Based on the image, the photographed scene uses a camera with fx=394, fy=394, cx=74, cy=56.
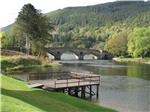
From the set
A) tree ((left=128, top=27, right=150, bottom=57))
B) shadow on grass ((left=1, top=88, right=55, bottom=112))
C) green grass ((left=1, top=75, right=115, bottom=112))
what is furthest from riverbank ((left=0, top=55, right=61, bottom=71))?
tree ((left=128, top=27, right=150, bottom=57))

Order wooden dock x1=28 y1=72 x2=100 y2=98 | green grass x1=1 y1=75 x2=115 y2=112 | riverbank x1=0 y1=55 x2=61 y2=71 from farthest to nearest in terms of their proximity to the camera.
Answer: riverbank x1=0 y1=55 x2=61 y2=71
wooden dock x1=28 y1=72 x2=100 y2=98
green grass x1=1 y1=75 x2=115 y2=112

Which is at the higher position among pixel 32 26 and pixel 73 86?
pixel 32 26

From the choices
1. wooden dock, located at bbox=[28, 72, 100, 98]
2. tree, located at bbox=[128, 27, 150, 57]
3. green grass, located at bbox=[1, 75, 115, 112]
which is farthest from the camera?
A: tree, located at bbox=[128, 27, 150, 57]

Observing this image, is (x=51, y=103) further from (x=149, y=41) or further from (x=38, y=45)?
(x=149, y=41)

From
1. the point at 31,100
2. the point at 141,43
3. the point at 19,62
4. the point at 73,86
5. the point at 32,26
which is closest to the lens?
the point at 31,100

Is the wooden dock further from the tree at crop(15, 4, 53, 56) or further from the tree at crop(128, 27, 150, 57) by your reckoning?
the tree at crop(128, 27, 150, 57)

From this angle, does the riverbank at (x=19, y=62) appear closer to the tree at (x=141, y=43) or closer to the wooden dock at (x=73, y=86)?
the wooden dock at (x=73, y=86)

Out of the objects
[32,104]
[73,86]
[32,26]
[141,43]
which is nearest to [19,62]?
[32,26]

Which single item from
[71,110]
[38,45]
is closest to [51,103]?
[71,110]

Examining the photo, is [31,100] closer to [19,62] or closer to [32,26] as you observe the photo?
[19,62]

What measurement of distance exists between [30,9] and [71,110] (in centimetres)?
10090

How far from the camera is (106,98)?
56.6 m

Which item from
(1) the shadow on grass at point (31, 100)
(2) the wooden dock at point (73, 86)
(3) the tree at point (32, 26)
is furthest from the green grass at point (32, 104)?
(3) the tree at point (32, 26)

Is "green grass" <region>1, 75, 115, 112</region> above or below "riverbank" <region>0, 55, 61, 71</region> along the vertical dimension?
below
